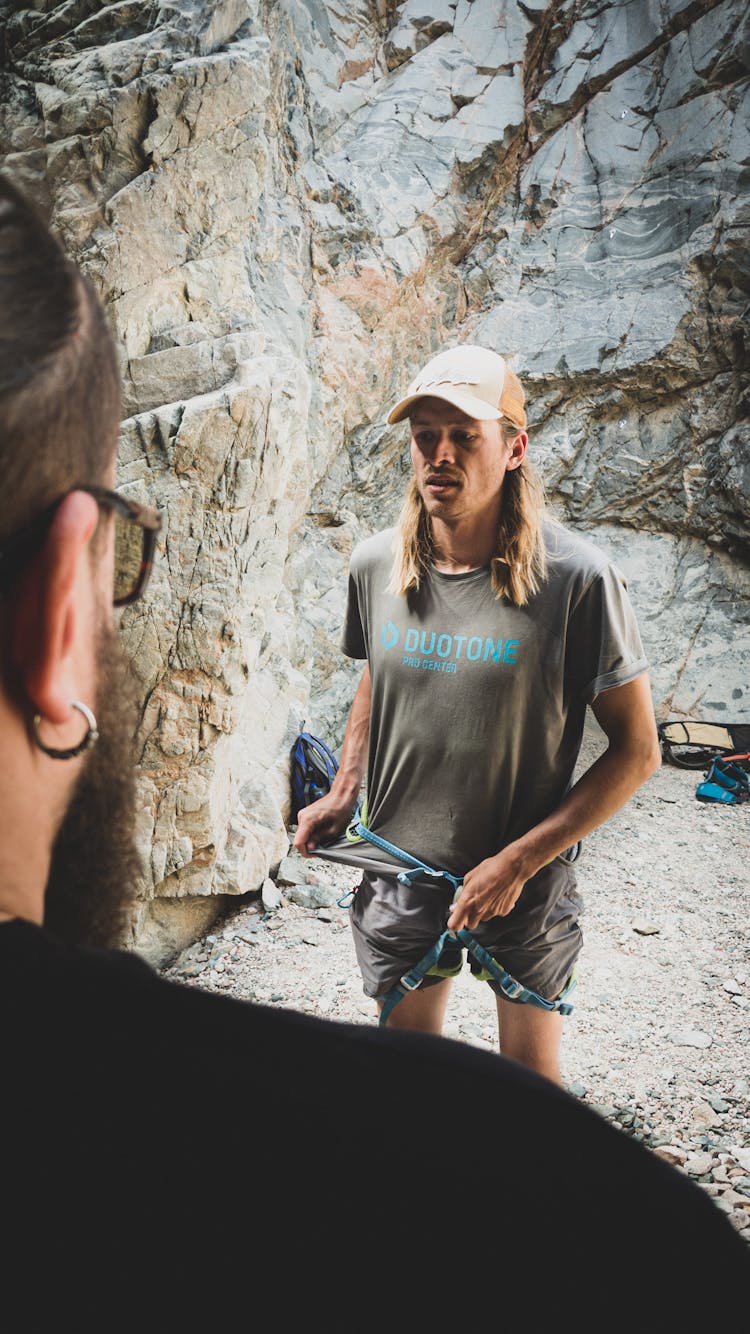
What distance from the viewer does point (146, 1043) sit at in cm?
50

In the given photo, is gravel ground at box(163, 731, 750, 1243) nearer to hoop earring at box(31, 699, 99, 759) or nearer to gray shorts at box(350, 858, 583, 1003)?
gray shorts at box(350, 858, 583, 1003)

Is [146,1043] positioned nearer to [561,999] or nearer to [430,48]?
[561,999]

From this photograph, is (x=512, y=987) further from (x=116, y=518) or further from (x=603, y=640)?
(x=116, y=518)

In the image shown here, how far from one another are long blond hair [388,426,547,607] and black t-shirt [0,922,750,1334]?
1.62 meters

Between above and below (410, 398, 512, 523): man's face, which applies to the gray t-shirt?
below

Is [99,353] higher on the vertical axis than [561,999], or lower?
higher

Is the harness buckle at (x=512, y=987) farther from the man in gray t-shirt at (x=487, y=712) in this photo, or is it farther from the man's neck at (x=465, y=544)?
the man's neck at (x=465, y=544)

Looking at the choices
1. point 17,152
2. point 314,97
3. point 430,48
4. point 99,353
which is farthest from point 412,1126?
point 430,48

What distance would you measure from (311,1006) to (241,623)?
6.95 feet

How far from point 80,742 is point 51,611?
5.3 inches

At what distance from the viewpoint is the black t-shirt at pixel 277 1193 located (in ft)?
1.48

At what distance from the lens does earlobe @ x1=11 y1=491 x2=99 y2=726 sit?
0.62 meters

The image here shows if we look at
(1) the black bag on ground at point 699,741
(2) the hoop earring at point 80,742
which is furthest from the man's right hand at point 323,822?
(1) the black bag on ground at point 699,741

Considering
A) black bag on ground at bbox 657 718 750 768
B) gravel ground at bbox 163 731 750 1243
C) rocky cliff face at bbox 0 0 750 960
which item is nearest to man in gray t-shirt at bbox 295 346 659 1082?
gravel ground at bbox 163 731 750 1243
